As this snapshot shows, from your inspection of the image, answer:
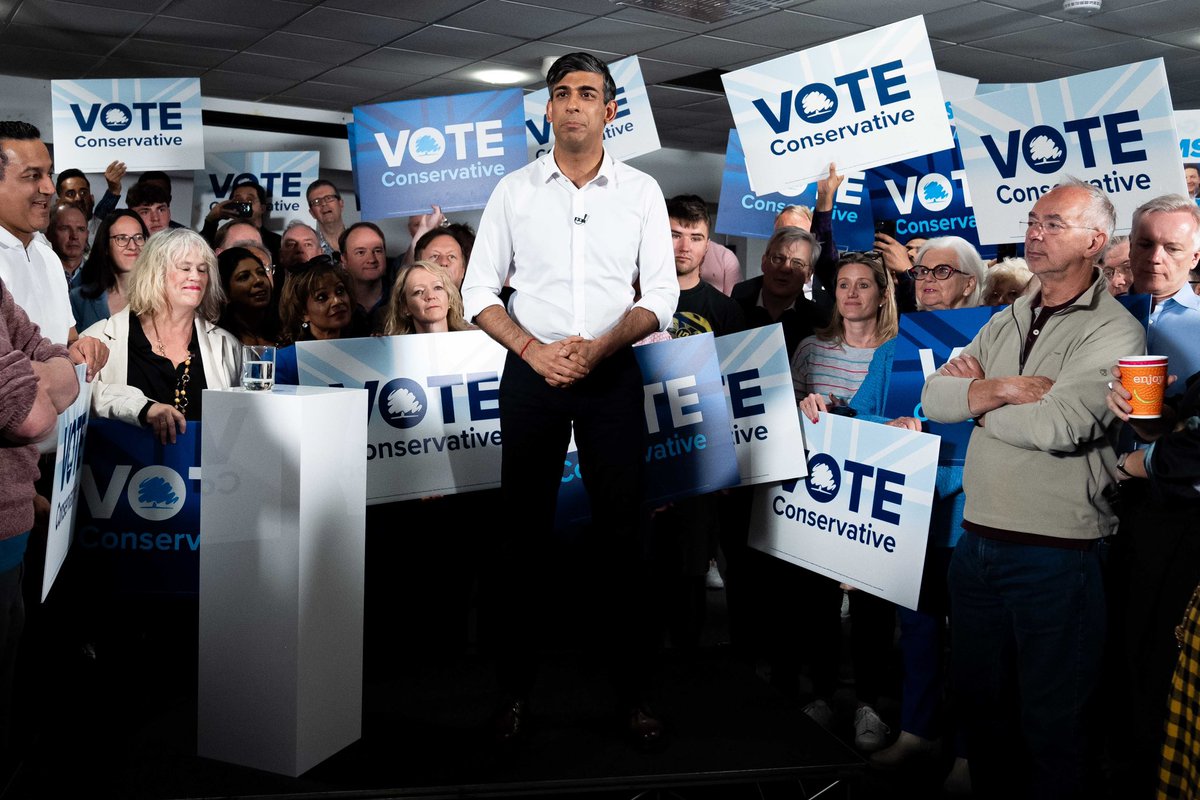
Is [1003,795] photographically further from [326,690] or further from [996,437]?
[326,690]

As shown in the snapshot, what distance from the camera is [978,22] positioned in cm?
699

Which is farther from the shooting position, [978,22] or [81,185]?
[978,22]

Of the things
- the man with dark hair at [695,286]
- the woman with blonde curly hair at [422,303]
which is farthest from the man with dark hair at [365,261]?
the man with dark hair at [695,286]

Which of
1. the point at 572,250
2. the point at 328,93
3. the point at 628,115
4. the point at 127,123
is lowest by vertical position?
the point at 572,250

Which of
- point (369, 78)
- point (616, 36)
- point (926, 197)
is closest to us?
point (926, 197)

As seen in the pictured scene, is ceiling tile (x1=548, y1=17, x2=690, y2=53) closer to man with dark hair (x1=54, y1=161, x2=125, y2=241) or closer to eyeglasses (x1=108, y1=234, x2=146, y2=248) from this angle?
man with dark hair (x1=54, y1=161, x2=125, y2=241)

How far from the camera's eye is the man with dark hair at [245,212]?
6.07 m

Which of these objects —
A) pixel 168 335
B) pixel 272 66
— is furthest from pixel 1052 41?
pixel 168 335

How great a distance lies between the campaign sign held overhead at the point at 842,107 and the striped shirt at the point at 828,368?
79 cm

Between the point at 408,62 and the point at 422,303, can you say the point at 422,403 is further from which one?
the point at 408,62

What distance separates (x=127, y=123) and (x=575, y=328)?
403 centimetres

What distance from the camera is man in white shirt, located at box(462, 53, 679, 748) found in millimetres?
2637

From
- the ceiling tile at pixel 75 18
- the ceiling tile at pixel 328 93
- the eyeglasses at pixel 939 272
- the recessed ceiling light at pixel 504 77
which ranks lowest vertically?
the eyeglasses at pixel 939 272

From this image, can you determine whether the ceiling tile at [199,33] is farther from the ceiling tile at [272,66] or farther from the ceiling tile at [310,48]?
the ceiling tile at [272,66]
